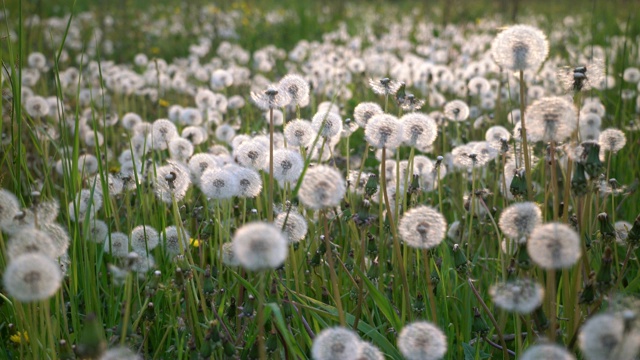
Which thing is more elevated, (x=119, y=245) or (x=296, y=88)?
(x=296, y=88)

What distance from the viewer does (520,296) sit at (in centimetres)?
146

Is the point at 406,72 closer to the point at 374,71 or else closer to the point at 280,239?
the point at 374,71

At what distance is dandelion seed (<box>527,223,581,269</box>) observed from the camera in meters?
1.40

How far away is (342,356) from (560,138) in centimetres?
76

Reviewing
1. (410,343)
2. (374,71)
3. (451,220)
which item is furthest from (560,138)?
(374,71)

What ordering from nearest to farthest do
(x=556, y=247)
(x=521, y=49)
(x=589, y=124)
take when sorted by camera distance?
1. (x=556, y=247)
2. (x=521, y=49)
3. (x=589, y=124)

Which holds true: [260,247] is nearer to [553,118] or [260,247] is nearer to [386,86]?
[553,118]

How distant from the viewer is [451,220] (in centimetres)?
324

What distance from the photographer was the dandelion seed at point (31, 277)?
4.29 feet

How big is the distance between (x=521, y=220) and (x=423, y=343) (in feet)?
1.37

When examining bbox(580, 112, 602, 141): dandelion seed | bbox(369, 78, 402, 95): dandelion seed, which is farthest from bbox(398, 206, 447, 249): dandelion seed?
bbox(580, 112, 602, 141): dandelion seed

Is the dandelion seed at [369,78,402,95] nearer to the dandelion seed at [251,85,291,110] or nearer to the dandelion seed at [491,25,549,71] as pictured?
the dandelion seed at [251,85,291,110]

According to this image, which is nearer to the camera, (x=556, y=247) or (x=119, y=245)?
(x=556, y=247)

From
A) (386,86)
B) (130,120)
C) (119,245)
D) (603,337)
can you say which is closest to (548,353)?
(603,337)
